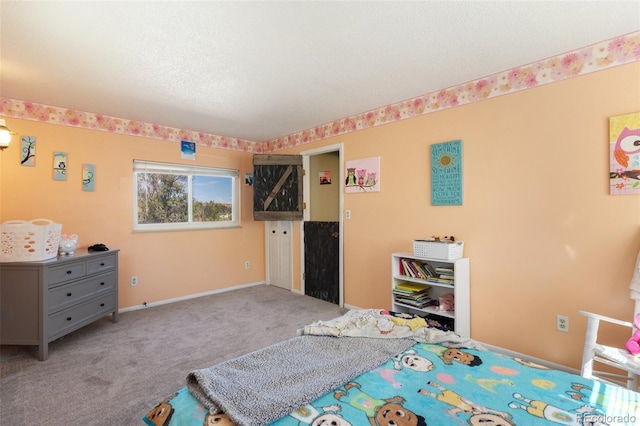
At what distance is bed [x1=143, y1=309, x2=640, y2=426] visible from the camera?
1068 millimetres

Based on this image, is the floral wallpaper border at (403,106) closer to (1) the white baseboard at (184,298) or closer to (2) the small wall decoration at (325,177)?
(2) the small wall decoration at (325,177)

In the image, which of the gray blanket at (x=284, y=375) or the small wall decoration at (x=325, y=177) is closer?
the gray blanket at (x=284, y=375)

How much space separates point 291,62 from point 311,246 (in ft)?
8.72

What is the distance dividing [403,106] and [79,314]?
389 cm

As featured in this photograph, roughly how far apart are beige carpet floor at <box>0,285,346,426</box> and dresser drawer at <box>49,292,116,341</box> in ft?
0.58

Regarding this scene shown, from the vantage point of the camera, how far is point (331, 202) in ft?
15.4

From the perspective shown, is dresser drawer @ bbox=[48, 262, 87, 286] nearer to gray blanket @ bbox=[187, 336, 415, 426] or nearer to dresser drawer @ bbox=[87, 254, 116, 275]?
dresser drawer @ bbox=[87, 254, 116, 275]

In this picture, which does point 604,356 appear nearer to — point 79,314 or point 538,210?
point 538,210

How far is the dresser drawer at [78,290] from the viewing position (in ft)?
8.60

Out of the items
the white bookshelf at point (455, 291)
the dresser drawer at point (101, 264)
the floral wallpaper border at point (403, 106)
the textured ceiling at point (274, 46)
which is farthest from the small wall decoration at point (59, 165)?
the white bookshelf at point (455, 291)

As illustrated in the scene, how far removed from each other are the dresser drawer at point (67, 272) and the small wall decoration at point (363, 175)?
297 centimetres

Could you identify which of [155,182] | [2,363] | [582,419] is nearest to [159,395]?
[2,363]

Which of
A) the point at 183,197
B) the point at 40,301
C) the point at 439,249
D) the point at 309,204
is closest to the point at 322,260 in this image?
the point at 309,204

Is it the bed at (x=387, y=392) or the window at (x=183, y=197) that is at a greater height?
the window at (x=183, y=197)
